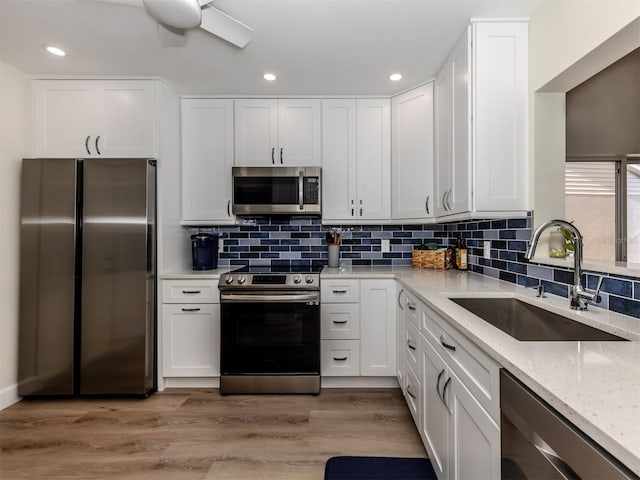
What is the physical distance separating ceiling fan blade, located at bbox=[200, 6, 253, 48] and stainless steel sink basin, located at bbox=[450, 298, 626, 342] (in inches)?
68.1

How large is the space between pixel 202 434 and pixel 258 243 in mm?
1598

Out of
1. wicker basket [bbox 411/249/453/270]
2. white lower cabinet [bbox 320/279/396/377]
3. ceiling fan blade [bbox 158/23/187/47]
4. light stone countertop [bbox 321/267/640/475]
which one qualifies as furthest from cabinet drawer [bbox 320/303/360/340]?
ceiling fan blade [bbox 158/23/187/47]

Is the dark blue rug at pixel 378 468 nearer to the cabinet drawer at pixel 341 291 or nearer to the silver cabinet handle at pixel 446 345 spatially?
the silver cabinet handle at pixel 446 345

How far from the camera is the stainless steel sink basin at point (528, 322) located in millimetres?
1130

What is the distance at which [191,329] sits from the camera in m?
2.53

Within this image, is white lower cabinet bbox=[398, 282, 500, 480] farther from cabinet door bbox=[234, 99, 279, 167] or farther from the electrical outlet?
cabinet door bbox=[234, 99, 279, 167]

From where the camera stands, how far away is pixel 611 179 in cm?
285

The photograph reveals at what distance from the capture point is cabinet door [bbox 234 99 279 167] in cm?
280

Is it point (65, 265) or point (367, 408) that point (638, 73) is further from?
point (65, 265)

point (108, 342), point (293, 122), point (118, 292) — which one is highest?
point (293, 122)

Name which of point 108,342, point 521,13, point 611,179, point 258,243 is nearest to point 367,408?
point 258,243

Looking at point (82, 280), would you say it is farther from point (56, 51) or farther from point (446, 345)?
point (446, 345)

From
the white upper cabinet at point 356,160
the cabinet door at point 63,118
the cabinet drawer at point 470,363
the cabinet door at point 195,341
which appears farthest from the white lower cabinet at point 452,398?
Answer: the cabinet door at point 63,118

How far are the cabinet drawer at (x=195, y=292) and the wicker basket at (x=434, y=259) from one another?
170 cm
